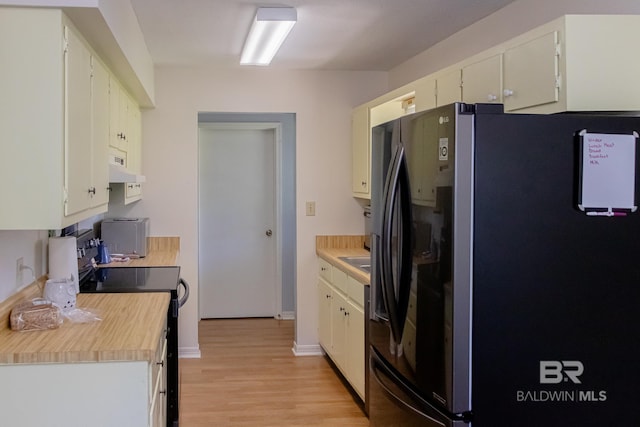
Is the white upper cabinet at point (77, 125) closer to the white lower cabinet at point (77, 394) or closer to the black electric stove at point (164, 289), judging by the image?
the white lower cabinet at point (77, 394)

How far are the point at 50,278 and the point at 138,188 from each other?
1764mm

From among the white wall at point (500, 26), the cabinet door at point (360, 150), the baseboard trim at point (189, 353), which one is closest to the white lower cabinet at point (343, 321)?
the cabinet door at point (360, 150)

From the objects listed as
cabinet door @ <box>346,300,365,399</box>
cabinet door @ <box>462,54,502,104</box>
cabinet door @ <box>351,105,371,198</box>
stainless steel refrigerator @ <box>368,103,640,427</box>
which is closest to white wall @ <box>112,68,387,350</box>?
cabinet door @ <box>351,105,371,198</box>

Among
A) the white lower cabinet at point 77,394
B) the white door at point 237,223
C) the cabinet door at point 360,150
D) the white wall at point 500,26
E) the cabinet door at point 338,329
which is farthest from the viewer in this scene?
the white door at point 237,223

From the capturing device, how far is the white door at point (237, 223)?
603 centimetres

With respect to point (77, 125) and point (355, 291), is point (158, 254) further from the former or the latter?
point (77, 125)

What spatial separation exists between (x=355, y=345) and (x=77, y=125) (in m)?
2.21

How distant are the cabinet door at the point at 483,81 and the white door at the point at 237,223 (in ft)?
11.2

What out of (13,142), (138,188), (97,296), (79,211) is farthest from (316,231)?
(13,142)

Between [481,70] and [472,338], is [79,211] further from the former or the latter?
[481,70]

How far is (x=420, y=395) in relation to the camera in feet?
6.35

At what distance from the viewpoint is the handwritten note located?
177 centimetres

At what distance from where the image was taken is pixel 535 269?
5.82 feet

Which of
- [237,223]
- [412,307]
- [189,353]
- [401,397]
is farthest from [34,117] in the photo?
[237,223]
